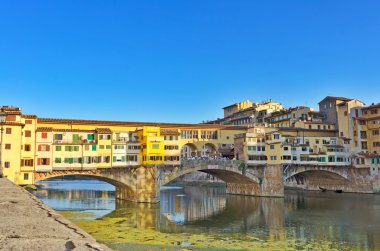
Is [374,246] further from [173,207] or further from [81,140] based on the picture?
[81,140]

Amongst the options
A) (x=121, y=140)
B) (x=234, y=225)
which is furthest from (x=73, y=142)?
(x=234, y=225)

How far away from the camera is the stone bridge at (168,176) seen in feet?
167

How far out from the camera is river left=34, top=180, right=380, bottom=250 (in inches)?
1076

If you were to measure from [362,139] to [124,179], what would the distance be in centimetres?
4934

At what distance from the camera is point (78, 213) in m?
42.7

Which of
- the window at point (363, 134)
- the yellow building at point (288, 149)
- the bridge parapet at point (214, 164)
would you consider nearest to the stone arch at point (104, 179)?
the bridge parapet at point (214, 164)

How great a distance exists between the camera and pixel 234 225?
1441 inches

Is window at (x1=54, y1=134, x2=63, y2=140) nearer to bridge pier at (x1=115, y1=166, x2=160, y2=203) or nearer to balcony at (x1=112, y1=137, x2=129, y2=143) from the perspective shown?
balcony at (x1=112, y1=137, x2=129, y2=143)

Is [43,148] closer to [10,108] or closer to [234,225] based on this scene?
[10,108]

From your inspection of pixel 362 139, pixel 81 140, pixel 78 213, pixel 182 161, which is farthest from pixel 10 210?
pixel 362 139

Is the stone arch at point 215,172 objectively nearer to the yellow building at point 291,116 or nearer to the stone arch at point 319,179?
the stone arch at point 319,179

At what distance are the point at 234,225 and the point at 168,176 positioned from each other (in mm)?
19301

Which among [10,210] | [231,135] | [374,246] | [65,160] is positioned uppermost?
[231,135]

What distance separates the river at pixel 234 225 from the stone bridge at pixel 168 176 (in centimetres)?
244
